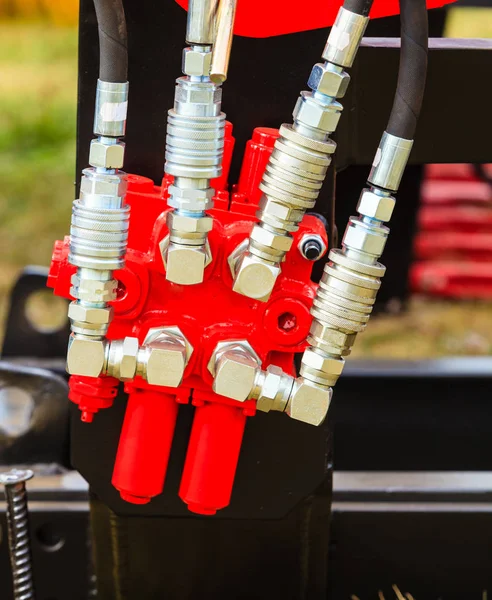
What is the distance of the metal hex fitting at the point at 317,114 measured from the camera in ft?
2.14

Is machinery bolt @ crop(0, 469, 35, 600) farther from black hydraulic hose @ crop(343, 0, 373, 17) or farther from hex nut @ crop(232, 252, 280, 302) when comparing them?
black hydraulic hose @ crop(343, 0, 373, 17)

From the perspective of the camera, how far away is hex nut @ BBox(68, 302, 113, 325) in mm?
689

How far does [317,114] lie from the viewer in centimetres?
65

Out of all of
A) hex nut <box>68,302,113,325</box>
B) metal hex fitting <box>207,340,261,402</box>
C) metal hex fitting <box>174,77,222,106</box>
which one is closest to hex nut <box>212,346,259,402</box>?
metal hex fitting <box>207,340,261,402</box>

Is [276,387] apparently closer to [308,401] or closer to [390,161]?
[308,401]

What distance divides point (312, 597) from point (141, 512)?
0.78ft

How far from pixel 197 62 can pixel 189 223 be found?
0.12m

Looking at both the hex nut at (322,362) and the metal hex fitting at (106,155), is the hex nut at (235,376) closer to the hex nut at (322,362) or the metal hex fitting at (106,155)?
the hex nut at (322,362)

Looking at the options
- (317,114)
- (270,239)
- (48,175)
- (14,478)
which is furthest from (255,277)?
(48,175)

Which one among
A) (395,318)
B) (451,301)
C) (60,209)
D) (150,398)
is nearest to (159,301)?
(150,398)

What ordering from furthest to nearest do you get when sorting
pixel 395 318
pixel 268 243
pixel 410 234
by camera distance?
1. pixel 395 318
2. pixel 410 234
3. pixel 268 243

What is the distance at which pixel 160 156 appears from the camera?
772mm

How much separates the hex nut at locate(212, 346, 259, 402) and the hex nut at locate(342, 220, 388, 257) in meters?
0.13

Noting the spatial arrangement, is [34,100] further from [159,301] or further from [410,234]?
[159,301]
